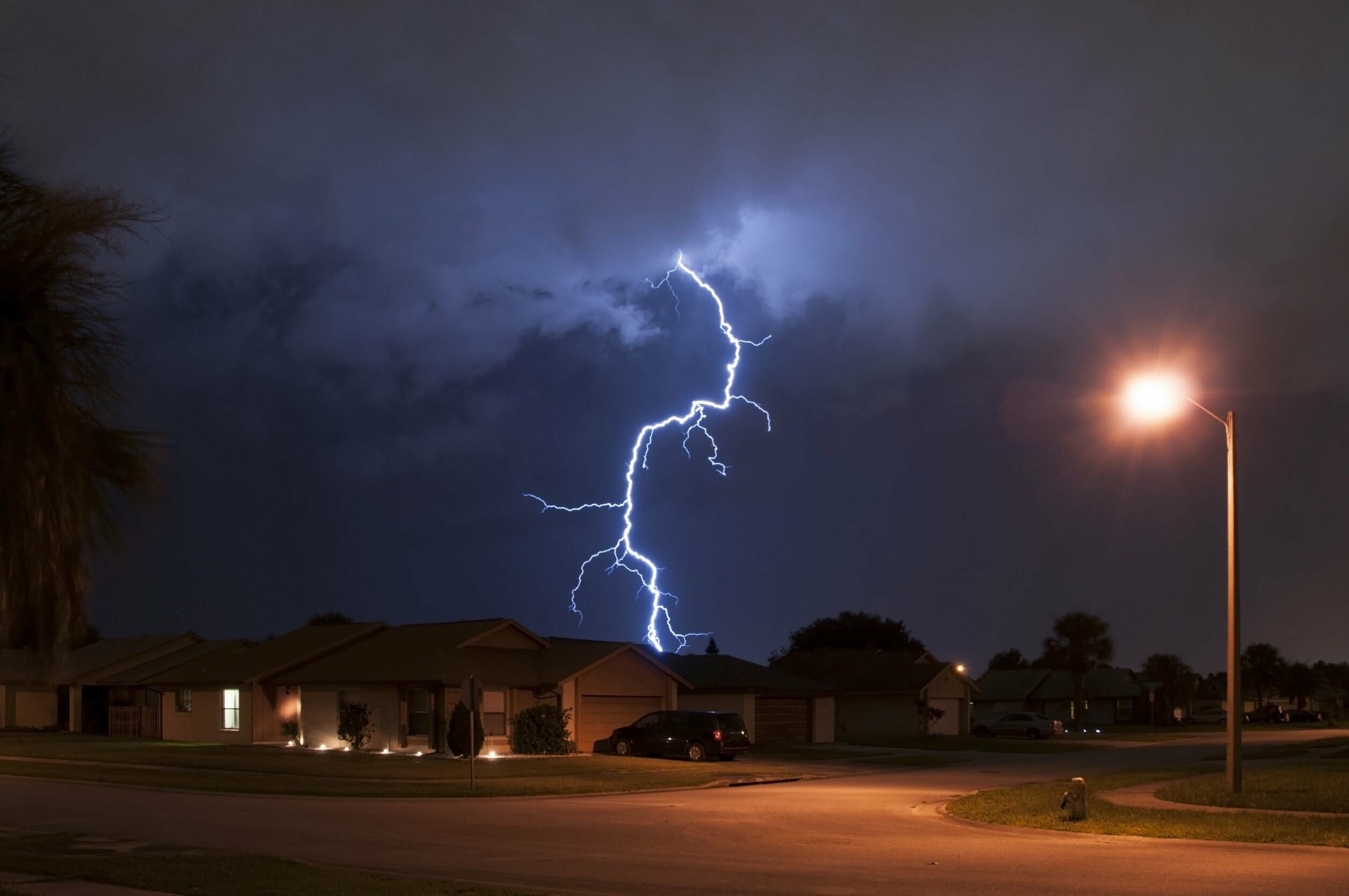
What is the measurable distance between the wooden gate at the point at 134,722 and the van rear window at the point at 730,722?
88.8 feet

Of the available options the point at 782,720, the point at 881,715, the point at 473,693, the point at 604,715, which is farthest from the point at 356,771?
the point at 881,715

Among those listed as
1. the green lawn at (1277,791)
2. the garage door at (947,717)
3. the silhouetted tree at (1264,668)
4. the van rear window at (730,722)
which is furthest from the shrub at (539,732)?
the silhouetted tree at (1264,668)

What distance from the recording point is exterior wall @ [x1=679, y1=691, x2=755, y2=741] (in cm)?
5169

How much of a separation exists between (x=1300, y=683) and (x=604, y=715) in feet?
366

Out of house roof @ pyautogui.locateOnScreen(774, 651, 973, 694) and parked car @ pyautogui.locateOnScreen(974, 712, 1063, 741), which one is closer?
house roof @ pyautogui.locateOnScreen(774, 651, 973, 694)

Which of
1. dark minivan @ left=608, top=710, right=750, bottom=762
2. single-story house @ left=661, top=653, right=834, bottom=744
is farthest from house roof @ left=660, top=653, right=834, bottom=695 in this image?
dark minivan @ left=608, top=710, right=750, bottom=762

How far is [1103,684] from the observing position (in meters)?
106

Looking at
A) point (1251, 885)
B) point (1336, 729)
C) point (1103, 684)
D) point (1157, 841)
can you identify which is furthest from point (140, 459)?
point (1103, 684)

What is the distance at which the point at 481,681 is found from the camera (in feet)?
131

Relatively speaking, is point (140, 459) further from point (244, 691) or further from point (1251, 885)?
point (244, 691)

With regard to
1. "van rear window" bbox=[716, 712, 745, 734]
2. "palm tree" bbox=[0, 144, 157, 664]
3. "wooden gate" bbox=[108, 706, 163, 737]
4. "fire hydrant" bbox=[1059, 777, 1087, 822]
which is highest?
"palm tree" bbox=[0, 144, 157, 664]

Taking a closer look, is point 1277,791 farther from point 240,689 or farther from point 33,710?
point 33,710

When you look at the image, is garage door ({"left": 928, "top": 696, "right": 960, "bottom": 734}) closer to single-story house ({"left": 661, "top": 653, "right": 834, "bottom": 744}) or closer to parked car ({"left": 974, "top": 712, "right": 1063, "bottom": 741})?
parked car ({"left": 974, "top": 712, "right": 1063, "bottom": 741})

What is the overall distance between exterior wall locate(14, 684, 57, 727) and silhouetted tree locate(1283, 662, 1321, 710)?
11774 cm
